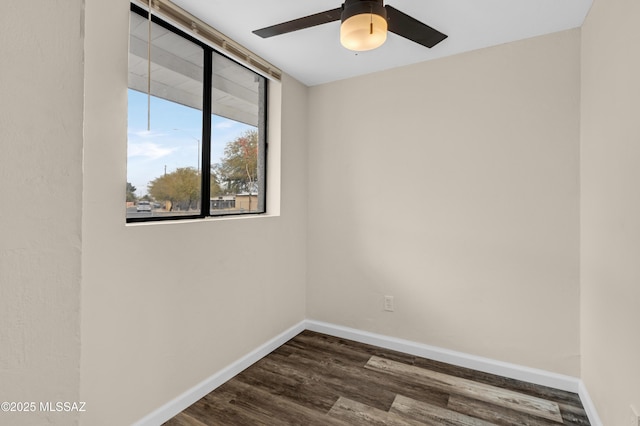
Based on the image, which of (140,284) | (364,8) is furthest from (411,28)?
(140,284)

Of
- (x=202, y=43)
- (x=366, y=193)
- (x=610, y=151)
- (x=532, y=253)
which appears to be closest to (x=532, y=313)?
(x=532, y=253)

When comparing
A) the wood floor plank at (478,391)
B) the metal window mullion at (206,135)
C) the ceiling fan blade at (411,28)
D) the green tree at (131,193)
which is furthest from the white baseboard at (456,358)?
the ceiling fan blade at (411,28)

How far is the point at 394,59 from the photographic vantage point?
2.48 metres

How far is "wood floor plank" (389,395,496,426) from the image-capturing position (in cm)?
179

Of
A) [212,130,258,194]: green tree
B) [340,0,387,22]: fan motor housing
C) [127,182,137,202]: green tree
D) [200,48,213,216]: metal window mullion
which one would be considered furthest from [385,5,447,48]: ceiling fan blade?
[127,182,137,202]: green tree

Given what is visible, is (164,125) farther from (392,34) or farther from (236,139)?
(392,34)

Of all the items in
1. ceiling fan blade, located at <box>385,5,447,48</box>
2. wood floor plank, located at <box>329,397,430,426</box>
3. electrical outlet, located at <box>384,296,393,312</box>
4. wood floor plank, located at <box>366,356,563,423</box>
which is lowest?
wood floor plank, located at <box>329,397,430,426</box>

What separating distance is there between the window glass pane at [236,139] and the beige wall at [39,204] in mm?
1740

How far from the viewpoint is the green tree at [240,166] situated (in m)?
2.35

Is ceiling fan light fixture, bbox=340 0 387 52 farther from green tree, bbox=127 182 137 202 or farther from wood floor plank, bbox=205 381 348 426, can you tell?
wood floor plank, bbox=205 381 348 426

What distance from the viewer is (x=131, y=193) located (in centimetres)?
178

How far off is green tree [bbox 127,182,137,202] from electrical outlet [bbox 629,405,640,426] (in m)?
2.54

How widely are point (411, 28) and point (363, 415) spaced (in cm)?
217

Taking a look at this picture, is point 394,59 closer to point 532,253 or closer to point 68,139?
point 532,253
